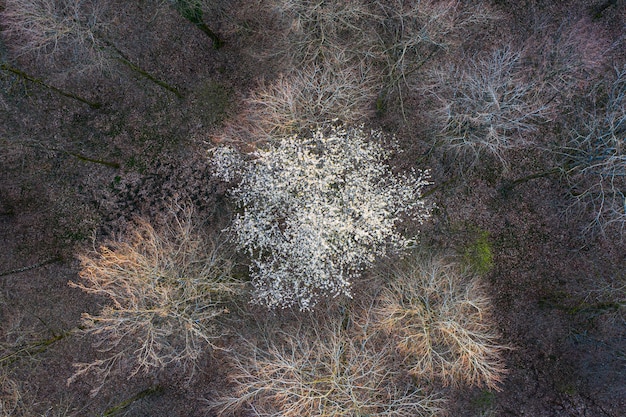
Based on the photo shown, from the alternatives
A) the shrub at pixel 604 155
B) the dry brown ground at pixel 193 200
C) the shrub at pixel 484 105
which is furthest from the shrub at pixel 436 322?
the shrub at pixel 604 155

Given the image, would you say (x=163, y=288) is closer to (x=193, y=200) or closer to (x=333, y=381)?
(x=193, y=200)

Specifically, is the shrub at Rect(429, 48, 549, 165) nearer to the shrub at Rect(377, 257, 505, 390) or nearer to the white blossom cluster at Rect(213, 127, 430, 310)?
the white blossom cluster at Rect(213, 127, 430, 310)

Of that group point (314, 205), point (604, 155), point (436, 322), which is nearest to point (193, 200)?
point (314, 205)

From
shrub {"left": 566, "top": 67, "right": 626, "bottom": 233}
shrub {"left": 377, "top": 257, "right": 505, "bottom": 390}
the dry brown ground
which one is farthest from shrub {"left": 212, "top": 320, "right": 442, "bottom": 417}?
shrub {"left": 566, "top": 67, "right": 626, "bottom": 233}

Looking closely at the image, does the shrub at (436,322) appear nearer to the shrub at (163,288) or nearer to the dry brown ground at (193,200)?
the dry brown ground at (193,200)

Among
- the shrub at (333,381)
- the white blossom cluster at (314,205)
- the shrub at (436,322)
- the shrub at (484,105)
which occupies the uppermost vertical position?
the shrub at (484,105)

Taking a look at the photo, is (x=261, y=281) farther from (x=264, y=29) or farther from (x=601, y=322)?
(x=601, y=322)
